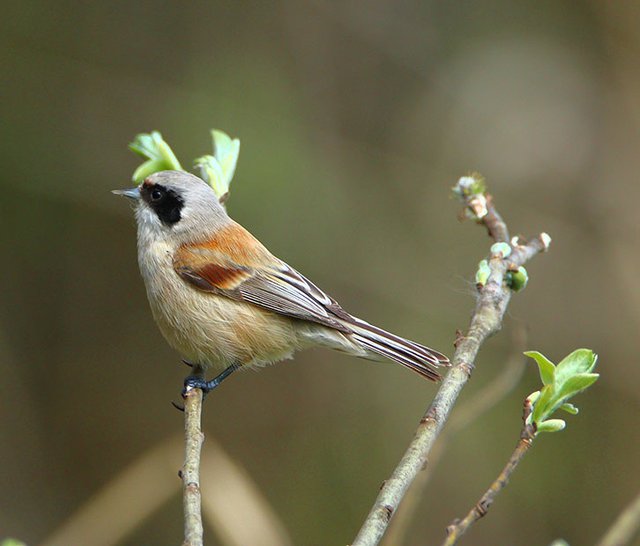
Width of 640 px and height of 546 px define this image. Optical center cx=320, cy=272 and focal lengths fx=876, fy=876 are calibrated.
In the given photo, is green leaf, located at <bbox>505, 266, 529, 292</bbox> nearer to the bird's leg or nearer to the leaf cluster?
the leaf cluster

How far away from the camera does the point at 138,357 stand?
7.86 metres

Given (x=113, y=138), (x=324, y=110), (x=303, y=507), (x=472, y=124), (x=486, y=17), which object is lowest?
(x=303, y=507)

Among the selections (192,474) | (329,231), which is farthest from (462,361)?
(329,231)

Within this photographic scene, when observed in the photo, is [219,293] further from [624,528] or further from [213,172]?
[624,528]

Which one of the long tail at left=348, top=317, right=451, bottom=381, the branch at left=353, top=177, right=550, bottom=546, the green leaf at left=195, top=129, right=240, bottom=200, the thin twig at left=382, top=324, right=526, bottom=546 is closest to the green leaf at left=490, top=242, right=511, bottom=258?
the branch at left=353, top=177, right=550, bottom=546

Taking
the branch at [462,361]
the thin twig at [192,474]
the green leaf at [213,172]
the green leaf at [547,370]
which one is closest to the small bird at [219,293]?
the green leaf at [213,172]

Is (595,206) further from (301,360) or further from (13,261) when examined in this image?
(13,261)

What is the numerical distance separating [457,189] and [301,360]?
4.26 metres

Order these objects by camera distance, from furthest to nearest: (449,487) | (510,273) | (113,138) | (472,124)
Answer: (472,124)
(113,138)
(449,487)
(510,273)

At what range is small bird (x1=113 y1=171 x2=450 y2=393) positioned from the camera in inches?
171

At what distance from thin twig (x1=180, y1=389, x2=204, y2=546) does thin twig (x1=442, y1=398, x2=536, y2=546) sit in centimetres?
68

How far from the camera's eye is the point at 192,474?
2809 millimetres

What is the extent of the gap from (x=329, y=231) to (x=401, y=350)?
357 centimetres

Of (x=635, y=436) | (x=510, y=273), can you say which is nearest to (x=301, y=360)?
(x=635, y=436)
